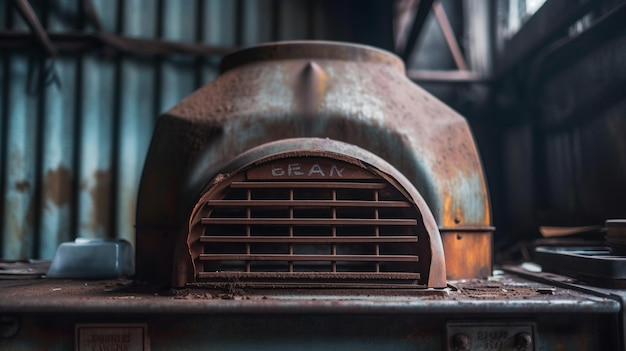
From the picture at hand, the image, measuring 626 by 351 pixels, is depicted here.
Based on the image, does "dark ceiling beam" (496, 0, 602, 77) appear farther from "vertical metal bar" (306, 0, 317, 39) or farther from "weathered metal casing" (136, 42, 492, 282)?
"vertical metal bar" (306, 0, 317, 39)

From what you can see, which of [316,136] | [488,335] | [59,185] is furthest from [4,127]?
[488,335]

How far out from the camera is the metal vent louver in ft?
5.07

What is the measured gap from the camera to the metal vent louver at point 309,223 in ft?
5.07

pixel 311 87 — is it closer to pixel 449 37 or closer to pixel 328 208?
pixel 328 208

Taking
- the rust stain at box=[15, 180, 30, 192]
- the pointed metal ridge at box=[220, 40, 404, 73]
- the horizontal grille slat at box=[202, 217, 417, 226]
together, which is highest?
the pointed metal ridge at box=[220, 40, 404, 73]

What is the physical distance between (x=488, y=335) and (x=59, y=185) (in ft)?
10.1

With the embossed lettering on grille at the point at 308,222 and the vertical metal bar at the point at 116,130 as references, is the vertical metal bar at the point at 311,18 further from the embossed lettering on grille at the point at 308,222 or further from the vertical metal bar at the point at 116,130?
the embossed lettering on grille at the point at 308,222

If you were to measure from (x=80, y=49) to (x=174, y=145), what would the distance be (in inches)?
83.6

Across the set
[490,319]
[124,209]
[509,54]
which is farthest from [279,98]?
[509,54]

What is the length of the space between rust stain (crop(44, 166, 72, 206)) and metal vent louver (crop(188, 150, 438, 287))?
2.29 m

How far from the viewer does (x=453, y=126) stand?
2078 mm

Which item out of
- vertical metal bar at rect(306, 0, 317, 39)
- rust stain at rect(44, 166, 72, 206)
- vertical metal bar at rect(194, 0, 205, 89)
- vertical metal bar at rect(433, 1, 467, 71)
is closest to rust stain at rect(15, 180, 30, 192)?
rust stain at rect(44, 166, 72, 206)

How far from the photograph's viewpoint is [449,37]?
378 cm

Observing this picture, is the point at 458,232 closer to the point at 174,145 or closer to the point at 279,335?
the point at 279,335
